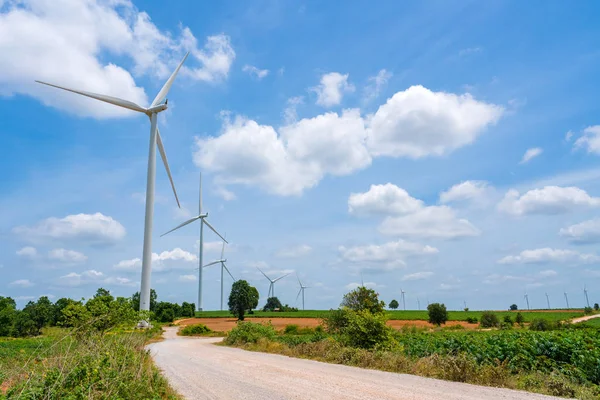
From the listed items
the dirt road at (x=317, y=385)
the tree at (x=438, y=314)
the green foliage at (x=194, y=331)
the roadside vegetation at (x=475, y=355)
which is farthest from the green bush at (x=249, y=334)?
the tree at (x=438, y=314)

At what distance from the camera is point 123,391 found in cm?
959

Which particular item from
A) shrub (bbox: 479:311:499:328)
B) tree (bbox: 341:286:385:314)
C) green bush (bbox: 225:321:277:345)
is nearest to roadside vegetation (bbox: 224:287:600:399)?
tree (bbox: 341:286:385:314)

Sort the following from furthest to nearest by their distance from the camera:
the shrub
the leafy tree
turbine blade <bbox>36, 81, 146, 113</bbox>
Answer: the leafy tree < the shrub < turbine blade <bbox>36, 81, 146, 113</bbox>

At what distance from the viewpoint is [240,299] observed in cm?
9994

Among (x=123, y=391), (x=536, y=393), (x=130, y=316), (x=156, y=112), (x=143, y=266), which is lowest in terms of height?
(x=536, y=393)

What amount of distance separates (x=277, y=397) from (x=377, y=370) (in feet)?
25.1

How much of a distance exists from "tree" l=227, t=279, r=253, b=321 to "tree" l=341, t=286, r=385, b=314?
75.1 meters

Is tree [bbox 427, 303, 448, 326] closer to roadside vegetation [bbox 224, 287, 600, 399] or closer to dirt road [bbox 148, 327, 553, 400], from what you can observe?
roadside vegetation [bbox 224, 287, 600, 399]

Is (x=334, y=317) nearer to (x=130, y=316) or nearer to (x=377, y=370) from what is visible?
(x=377, y=370)

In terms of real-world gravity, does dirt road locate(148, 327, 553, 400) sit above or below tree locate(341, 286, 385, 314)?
below

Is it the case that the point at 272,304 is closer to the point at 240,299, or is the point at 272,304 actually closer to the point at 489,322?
the point at 240,299

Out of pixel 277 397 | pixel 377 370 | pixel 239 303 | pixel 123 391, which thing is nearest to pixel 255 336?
pixel 377 370

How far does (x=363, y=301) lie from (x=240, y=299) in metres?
A: 77.0

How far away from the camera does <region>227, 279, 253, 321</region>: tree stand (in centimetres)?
10000
